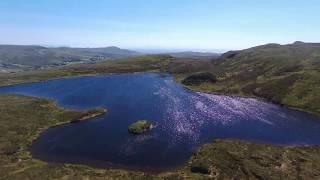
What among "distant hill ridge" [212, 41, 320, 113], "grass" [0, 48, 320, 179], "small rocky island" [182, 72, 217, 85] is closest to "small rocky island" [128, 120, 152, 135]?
"grass" [0, 48, 320, 179]

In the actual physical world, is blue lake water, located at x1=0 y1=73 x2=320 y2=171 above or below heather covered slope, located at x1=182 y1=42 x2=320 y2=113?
below

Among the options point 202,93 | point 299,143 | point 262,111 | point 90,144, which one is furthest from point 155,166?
point 202,93

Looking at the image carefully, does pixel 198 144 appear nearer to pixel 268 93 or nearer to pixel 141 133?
pixel 141 133

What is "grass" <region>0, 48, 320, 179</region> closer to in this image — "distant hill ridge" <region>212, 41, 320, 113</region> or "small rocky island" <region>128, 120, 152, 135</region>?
"distant hill ridge" <region>212, 41, 320, 113</region>

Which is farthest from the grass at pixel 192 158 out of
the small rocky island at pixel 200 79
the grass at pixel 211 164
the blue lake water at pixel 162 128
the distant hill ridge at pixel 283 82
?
the small rocky island at pixel 200 79

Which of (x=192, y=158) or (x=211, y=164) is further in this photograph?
(x=192, y=158)

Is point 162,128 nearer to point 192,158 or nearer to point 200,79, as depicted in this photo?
point 192,158

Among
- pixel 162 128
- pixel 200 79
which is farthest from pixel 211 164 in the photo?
pixel 200 79
